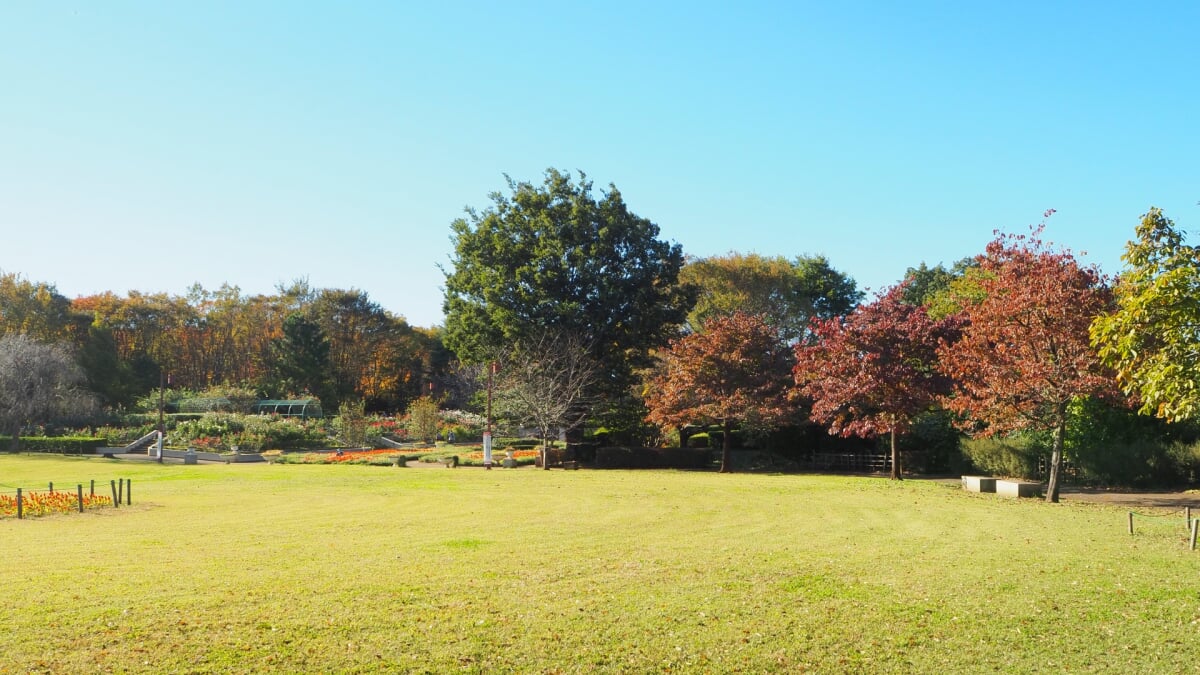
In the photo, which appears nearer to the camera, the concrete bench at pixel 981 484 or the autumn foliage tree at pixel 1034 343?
the autumn foliage tree at pixel 1034 343

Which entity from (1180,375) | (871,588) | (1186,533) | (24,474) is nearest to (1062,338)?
(1186,533)

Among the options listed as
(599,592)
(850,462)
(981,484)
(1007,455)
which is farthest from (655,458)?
(599,592)

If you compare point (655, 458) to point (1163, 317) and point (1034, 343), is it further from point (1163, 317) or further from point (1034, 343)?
point (1163, 317)

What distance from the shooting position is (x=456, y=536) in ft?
48.2

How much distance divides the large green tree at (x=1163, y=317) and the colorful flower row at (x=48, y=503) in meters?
20.1

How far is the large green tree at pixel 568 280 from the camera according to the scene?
1631 inches

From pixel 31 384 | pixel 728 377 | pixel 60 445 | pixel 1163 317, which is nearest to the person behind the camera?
pixel 1163 317

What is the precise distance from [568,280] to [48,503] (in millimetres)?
25231

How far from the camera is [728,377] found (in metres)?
33.8

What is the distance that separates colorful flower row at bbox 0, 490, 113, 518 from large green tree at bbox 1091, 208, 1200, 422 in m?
20.1

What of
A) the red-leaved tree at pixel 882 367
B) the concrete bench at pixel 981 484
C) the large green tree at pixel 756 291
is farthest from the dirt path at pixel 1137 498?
the large green tree at pixel 756 291

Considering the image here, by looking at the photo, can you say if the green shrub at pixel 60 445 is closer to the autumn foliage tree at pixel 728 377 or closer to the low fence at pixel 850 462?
the autumn foliage tree at pixel 728 377

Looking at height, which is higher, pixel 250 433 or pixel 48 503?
pixel 250 433

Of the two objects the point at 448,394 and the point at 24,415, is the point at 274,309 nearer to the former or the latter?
the point at 448,394
